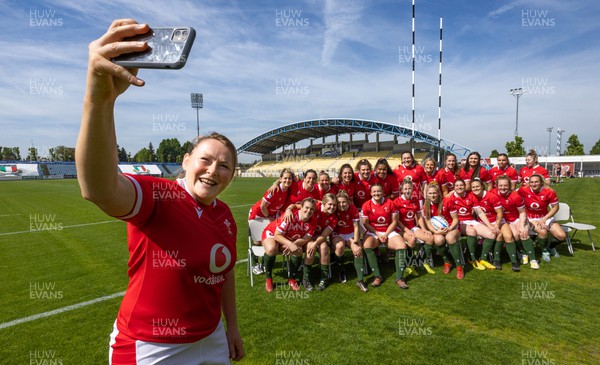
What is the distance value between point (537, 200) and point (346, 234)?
4553 millimetres

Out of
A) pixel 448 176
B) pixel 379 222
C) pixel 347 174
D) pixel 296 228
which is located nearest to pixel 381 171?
pixel 347 174

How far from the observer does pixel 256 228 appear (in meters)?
6.18

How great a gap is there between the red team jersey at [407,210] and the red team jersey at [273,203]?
7.70 ft

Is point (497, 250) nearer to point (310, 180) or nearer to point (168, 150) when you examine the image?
point (310, 180)

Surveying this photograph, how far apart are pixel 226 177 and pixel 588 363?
4.25 m

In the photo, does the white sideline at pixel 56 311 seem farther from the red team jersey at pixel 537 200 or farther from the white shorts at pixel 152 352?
the red team jersey at pixel 537 200

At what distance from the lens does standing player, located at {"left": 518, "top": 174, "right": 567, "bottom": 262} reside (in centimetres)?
683

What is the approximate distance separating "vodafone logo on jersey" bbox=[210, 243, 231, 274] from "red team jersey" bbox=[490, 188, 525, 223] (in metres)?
7.05

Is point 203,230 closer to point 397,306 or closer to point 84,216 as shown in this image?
point 397,306

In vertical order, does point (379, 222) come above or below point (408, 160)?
below

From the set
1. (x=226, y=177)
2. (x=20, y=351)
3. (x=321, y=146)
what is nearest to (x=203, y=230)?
(x=226, y=177)

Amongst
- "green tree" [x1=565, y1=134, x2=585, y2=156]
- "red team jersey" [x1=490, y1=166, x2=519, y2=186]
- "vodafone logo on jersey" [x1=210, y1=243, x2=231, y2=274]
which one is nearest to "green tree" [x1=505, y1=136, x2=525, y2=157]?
"green tree" [x1=565, y1=134, x2=585, y2=156]

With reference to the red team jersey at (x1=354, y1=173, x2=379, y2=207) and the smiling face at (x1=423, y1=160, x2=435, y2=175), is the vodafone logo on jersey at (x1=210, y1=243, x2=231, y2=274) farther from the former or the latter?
the smiling face at (x1=423, y1=160, x2=435, y2=175)

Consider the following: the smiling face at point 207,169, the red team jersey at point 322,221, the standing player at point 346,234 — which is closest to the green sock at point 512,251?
the standing player at point 346,234
